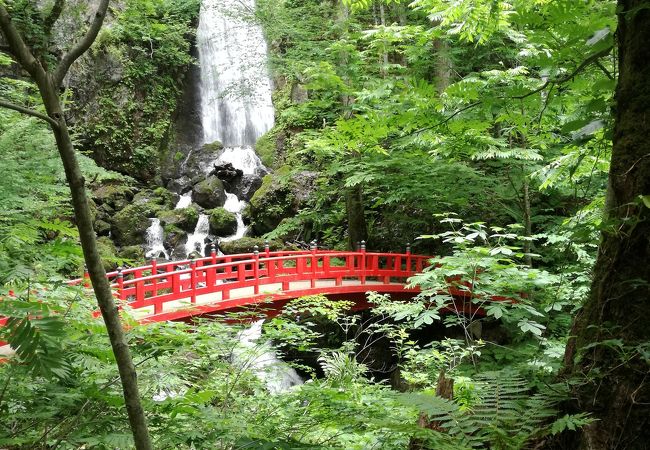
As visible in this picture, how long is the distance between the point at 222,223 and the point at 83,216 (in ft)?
48.1

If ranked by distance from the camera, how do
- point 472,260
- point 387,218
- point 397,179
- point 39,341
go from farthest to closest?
point 387,218 → point 397,179 → point 472,260 → point 39,341

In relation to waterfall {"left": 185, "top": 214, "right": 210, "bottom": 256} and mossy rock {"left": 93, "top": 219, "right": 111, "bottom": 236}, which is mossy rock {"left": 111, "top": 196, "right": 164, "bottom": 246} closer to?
mossy rock {"left": 93, "top": 219, "right": 111, "bottom": 236}

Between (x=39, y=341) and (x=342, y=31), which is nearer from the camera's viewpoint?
(x=39, y=341)

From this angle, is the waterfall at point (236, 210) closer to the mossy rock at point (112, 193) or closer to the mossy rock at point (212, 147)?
the mossy rock at point (212, 147)

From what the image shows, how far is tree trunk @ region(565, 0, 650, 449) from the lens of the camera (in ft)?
4.74

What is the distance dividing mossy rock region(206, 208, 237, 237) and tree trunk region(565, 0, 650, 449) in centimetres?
1482

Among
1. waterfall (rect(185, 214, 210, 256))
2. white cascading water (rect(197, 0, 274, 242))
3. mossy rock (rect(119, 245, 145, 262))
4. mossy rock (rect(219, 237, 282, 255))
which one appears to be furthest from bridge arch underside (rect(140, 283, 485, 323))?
white cascading water (rect(197, 0, 274, 242))

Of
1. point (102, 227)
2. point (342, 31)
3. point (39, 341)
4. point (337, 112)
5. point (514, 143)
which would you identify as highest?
point (342, 31)

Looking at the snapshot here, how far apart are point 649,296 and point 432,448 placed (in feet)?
2.89

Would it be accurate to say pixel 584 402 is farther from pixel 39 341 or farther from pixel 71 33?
pixel 71 33

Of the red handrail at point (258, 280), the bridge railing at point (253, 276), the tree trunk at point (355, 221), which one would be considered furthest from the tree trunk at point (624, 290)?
the tree trunk at point (355, 221)

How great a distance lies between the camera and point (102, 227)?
14688 millimetres

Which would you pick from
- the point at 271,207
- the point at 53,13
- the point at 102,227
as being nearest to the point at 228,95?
the point at 271,207

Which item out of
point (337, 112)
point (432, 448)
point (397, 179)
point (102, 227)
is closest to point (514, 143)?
point (397, 179)
